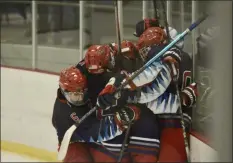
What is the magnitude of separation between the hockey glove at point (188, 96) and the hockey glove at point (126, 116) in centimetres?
12

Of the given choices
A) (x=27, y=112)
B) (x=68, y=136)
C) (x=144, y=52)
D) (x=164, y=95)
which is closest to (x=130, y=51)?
(x=144, y=52)

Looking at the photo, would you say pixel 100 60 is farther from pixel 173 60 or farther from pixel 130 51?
pixel 173 60

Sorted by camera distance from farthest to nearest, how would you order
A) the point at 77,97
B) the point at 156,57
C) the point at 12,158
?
1. the point at 12,158
2. the point at 77,97
3. the point at 156,57

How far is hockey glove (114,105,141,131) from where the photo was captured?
124 cm

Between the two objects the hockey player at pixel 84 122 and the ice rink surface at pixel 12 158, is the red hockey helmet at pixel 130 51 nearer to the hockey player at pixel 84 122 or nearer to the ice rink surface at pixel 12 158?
the hockey player at pixel 84 122

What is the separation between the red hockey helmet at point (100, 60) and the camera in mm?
1269

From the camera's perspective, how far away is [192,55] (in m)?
1.25

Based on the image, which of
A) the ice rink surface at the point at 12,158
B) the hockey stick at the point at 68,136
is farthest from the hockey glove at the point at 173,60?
the ice rink surface at the point at 12,158

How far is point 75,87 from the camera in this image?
131cm

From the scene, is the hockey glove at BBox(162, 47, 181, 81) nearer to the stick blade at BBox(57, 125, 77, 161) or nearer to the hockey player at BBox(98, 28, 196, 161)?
the hockey player at BBox(98, 28, 196, 161)

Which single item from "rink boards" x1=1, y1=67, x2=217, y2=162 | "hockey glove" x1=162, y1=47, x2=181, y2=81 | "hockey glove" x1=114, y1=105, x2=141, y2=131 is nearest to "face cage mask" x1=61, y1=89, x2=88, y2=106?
"hockey glove" x1=114, y1=105, x2=141, y2=131

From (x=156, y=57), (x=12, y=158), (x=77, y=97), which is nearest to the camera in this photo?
(x=156, y=57)

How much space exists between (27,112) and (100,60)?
1597 millimetres

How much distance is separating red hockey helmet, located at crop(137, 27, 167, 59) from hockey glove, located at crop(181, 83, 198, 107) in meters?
0.13
